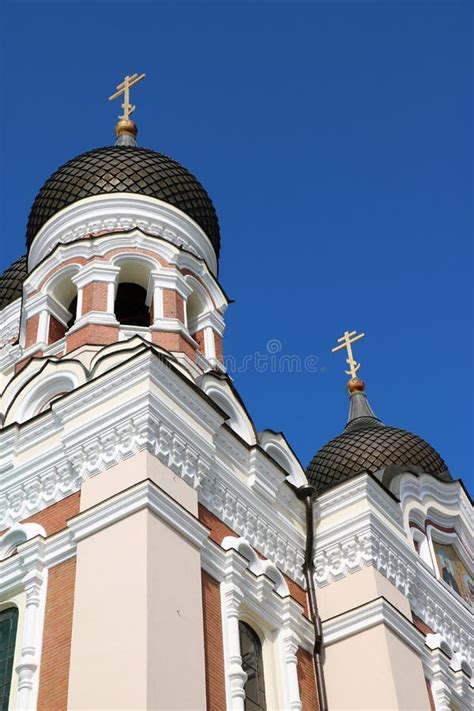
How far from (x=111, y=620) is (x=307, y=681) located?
3.10m

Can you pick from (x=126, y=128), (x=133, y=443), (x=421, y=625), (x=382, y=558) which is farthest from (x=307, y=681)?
(x=126, y=128)

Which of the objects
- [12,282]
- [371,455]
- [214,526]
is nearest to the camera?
[214,526]

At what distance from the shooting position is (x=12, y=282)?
20.9 meters

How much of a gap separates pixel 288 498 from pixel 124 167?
586cm

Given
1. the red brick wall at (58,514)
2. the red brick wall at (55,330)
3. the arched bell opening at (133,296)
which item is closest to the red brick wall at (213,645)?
the red brick wall at (58,514)

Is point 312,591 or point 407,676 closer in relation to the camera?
point 407,676

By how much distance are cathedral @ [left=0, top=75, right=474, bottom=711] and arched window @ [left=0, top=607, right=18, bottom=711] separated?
0.06ft

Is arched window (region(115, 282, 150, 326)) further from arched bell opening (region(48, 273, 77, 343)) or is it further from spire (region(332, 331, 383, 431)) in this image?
spire (region(332, 331, 383, 431))

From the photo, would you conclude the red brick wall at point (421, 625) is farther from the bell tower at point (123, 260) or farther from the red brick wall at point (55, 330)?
the red brick wall at point (55, 330)

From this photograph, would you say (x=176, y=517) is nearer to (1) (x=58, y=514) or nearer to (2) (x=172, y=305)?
(1) (x=58, y=514)

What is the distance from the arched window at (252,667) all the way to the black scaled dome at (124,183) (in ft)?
22.7

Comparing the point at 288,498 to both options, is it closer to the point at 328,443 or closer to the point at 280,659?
the point at 280,659

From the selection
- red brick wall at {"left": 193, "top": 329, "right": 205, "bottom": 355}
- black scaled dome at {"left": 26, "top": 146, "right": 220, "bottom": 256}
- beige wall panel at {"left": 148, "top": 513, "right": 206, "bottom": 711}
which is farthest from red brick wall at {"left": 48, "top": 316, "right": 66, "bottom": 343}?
beige wall panel at {"left": 148, "top": 513, "right": 206, "bottom": 711}

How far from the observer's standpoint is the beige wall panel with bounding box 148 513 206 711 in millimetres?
8961
